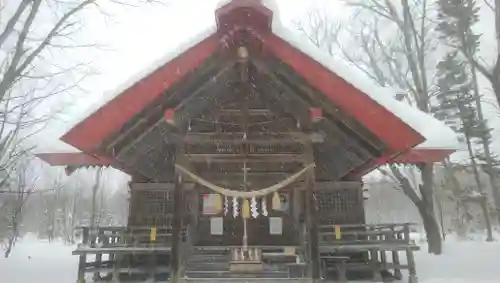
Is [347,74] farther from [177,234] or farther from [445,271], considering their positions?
[445,271]

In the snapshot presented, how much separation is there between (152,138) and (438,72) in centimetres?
2239

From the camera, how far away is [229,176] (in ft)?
32.3

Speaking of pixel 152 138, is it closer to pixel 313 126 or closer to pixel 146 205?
pixel 313 126

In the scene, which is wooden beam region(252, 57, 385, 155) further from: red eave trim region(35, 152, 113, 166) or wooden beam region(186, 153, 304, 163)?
red eave trim region(35, 152, 113, 166)

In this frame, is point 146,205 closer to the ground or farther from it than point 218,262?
farther from it

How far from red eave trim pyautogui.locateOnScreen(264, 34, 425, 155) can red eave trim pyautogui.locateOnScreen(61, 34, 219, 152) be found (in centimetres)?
103

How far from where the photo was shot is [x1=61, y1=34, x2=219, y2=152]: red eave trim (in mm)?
5922

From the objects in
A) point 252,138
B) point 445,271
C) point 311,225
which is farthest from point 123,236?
point 445,271

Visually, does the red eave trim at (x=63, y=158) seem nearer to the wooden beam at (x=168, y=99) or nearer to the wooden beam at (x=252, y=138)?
the wooden beam at (x=168, y=99)

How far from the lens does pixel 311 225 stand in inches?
257

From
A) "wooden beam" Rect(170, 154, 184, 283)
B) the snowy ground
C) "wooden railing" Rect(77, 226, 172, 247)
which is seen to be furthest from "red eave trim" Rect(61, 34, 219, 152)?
the snowy ground

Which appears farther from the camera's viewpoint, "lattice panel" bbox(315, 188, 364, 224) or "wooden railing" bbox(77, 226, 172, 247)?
"lattice panel" bbox(315, 188, 364, 224)

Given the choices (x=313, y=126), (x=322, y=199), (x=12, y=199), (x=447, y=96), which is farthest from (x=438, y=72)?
(x=12, y=199)

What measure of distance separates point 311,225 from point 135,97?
10.9 feet
